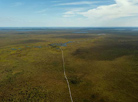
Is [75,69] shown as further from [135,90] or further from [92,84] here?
[135,90]

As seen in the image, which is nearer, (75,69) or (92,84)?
(92,84)

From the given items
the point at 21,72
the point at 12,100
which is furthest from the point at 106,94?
the point at 21,72

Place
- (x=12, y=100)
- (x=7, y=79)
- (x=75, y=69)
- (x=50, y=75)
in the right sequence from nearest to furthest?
(x=12, y=100), (x=7, y=79), (x=50, y=75), (x=75, y=69)

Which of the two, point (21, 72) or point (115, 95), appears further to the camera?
point (21, 72)

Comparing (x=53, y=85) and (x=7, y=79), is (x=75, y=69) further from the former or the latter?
(x=7, y=79)

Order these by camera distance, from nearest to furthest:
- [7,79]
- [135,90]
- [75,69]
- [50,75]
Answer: [135,90] → [7,79] → [50,75] → [75,69]

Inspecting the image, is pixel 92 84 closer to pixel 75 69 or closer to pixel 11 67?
pixel 75 69

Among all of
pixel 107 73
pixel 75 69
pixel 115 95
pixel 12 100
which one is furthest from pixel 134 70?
pixel 12 100

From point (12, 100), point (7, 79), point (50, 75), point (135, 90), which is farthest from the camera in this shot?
point (50, 75)

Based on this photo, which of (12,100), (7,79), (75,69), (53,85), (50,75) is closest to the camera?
(12,100)
